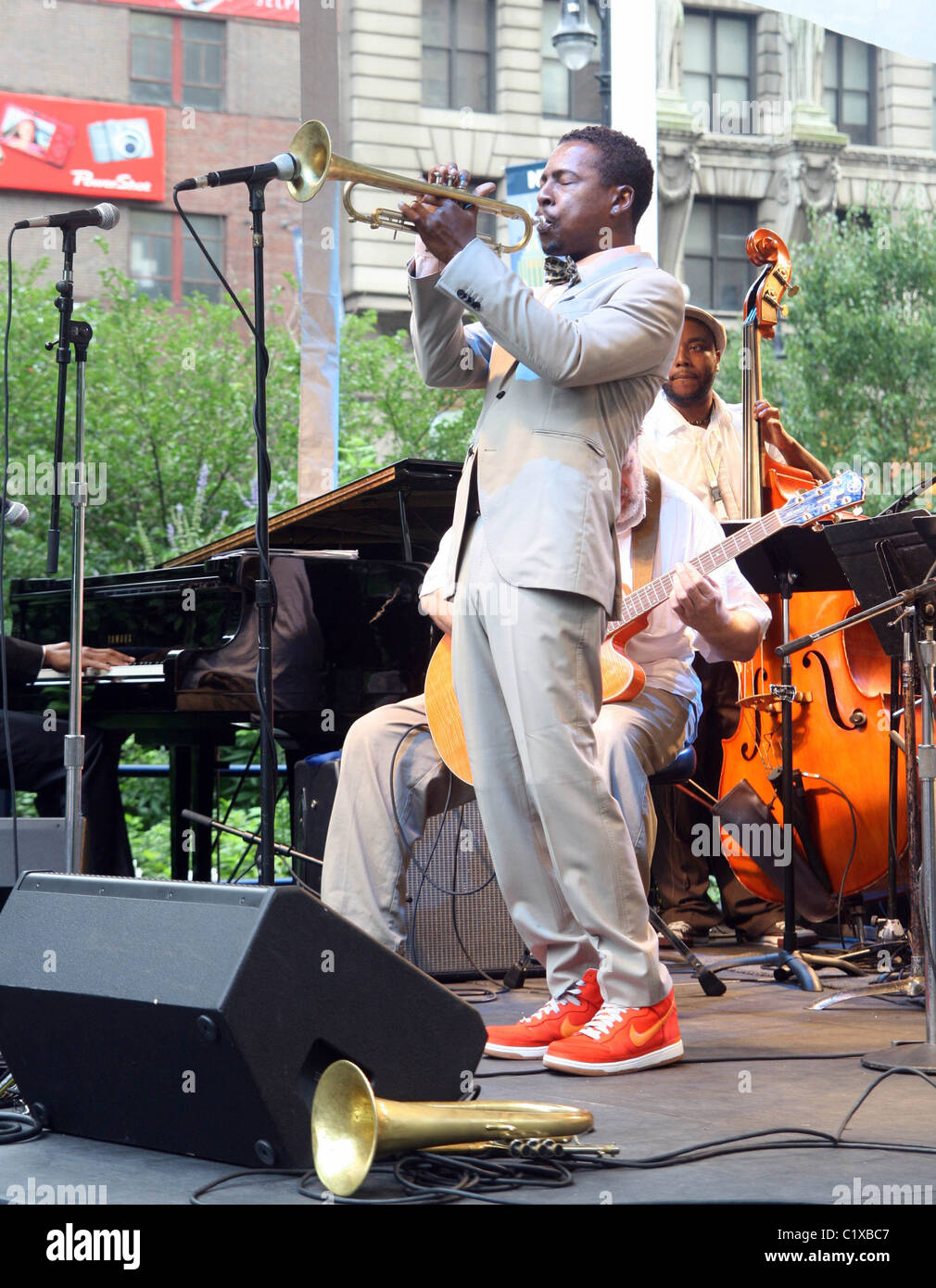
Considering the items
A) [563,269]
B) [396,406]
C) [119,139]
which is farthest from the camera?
[119,139]

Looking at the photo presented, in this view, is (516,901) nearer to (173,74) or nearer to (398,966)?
(398,966)

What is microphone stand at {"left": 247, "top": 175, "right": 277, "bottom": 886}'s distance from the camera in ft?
9.04

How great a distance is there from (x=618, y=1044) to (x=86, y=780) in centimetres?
274

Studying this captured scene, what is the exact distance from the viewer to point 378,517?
4727mm

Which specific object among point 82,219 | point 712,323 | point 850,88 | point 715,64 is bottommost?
point 712,323

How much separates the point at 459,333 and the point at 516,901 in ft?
3.89

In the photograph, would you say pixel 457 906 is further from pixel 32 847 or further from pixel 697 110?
pixel 697 110

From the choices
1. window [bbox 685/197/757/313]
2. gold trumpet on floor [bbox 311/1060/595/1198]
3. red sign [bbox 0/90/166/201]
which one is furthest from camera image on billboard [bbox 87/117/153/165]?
gold trumpet on floor [bbox 311/1060/595/1198]

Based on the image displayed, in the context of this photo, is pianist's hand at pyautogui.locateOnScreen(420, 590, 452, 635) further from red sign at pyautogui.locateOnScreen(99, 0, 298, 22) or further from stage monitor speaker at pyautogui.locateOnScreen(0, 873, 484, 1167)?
red sign at pyautogui.locateOnScreen(99, 0, 298, 22)

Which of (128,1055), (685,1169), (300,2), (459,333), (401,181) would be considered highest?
(300,2)

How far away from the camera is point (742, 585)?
3.70 m
